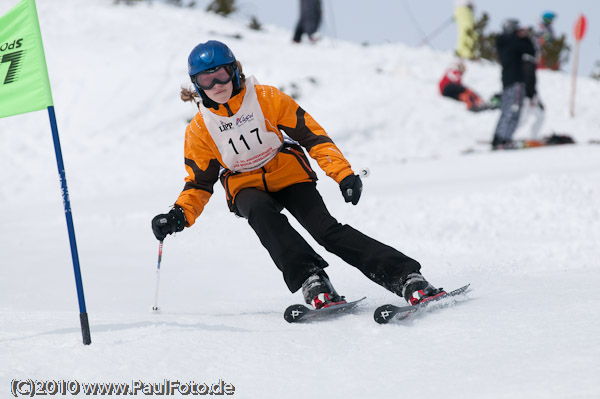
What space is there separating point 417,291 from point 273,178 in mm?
1036

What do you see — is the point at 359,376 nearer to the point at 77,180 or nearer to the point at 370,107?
the point at 77,180

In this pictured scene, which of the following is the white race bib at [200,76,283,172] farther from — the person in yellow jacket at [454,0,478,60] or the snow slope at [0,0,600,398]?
the person in yellow jacket at [454,0,478,60]

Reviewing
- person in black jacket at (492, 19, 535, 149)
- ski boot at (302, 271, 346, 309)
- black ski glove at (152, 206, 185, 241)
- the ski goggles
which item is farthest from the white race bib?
person in black jacket at (492, 19, 535, 149)

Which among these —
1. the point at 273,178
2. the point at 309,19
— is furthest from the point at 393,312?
the point at 309,19

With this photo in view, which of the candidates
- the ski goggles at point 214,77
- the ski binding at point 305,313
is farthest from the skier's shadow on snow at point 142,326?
the ski goggles at point 214,77

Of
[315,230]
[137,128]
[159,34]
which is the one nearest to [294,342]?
[315,230]

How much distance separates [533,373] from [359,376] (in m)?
0.62

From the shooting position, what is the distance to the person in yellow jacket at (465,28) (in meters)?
17.3

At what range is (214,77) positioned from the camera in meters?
3.45

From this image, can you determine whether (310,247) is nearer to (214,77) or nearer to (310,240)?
(214,77)

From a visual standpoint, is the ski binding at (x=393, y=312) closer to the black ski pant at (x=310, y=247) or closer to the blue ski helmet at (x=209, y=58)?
the black ski pant at (x=310, y=247)

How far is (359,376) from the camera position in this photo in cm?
247

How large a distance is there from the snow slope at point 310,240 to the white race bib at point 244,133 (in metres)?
0.88

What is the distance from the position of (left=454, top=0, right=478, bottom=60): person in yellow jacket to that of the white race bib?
14631 millimetres
